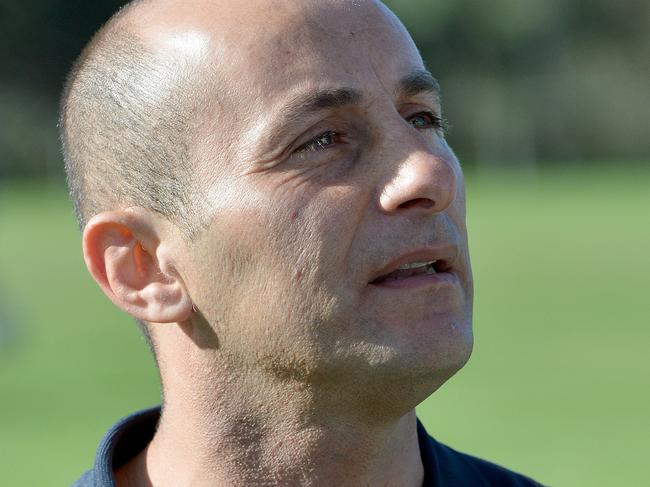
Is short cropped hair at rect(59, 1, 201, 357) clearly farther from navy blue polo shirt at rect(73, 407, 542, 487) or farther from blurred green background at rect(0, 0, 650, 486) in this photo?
blurred green background at rect(0, 0, 650, 486)

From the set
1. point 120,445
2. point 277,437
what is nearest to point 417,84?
point 277,437

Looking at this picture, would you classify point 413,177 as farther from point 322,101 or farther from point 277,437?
point 277,437

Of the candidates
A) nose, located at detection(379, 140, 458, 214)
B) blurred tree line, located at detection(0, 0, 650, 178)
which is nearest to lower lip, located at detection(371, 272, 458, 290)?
nose, located at detection(379, 140, 458, 214)

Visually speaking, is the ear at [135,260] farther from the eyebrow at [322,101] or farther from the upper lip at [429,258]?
the upper lip at [429,258]

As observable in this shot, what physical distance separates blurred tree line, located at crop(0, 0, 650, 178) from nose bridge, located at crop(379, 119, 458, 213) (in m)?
47.4

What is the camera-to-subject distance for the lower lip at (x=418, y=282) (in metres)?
3.21

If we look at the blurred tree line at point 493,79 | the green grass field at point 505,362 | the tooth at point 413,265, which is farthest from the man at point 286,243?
the blurred tree line at point 493,79

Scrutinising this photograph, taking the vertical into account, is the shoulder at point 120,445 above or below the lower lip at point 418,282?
below

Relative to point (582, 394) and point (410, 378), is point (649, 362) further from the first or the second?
point (410, 378)

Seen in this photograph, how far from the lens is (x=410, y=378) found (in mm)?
3191

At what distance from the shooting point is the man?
3.24 meters

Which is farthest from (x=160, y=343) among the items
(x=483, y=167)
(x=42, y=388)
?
(x=483, y=167)

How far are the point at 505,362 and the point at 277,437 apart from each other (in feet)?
40.1

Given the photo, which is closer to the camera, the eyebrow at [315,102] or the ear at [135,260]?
the eyebrow at [315,102]
